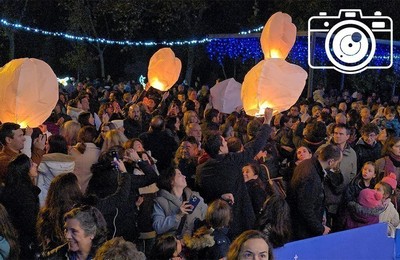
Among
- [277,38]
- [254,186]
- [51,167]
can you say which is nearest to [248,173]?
[254,186]

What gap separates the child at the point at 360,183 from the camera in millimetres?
7133

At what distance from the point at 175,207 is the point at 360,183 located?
2348mm

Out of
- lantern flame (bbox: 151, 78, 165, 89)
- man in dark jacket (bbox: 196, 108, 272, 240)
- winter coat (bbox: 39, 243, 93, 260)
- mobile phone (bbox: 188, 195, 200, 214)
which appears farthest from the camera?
lantern flame (bbox: 151, 78, 165, 89)

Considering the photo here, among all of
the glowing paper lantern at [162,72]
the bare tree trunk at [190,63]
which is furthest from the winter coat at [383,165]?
the bare tree trunk at [190,63]

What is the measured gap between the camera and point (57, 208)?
487 centimetres

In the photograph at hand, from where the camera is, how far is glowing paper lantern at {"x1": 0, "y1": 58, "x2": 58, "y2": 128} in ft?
23.8

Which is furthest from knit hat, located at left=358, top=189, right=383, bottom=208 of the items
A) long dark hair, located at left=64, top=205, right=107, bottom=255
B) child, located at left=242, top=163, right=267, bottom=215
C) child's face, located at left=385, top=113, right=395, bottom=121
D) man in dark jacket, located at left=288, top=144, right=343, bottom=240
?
child's face, located at left=385, top=113, right=395, bottom=121

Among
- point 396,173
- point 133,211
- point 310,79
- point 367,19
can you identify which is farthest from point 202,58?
point 133,211

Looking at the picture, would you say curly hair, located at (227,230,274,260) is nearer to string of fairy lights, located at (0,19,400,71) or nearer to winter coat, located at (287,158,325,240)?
winter coat, located at (287,158,325,240)

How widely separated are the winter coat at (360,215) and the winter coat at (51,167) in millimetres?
2720

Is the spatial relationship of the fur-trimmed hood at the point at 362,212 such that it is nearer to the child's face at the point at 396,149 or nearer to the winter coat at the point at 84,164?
the child's face at the point at 396,149

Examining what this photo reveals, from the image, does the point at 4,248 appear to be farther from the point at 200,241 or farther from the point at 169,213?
the point at 169,213

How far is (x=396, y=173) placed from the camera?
809 cm

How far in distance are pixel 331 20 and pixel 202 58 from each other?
5.83 metres
